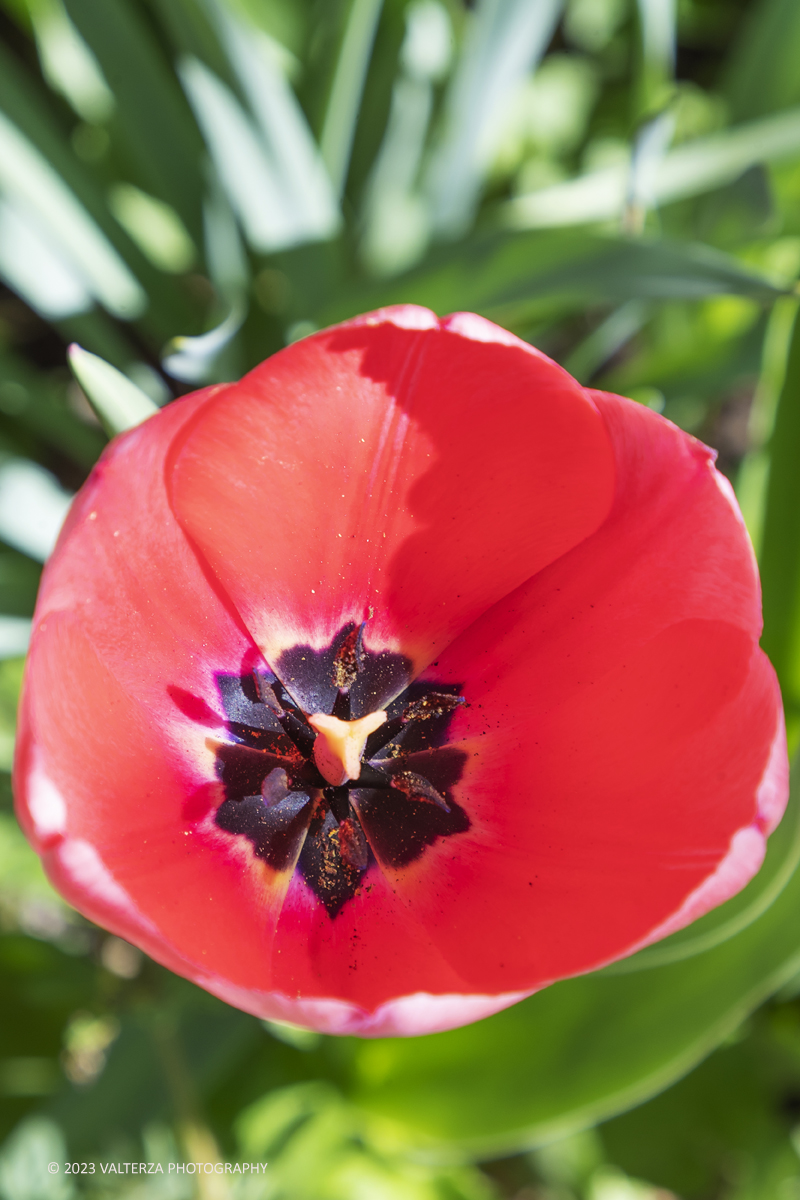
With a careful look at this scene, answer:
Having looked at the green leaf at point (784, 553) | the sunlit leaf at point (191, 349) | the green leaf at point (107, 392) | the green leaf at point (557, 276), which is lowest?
the green leaf at point (784, 553)

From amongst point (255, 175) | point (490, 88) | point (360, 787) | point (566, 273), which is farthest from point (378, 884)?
point (490, 88)

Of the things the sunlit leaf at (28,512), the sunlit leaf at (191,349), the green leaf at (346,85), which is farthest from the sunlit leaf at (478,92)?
the sunlit leaf at (28,512)

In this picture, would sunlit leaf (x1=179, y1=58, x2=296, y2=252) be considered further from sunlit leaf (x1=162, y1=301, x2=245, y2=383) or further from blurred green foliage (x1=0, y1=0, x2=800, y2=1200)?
sunlit leaf (x1=162, y1=301, x2=245, y2=383)

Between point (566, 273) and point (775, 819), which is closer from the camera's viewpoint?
point (775, 819)

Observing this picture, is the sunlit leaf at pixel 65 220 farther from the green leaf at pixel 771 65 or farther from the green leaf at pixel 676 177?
the green leaf at pixel 771 65

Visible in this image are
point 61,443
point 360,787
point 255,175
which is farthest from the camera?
point 61,443

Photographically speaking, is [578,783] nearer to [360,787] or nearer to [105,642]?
[360,787]

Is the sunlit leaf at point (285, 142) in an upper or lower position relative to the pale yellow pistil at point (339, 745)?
upper
